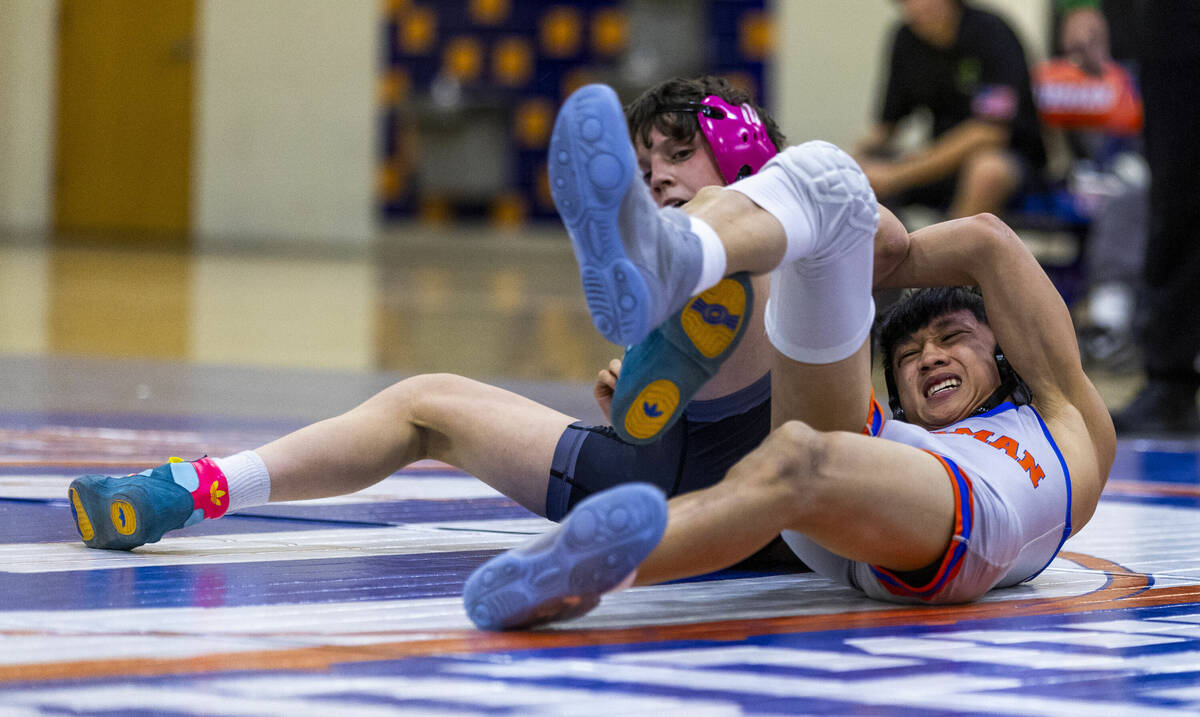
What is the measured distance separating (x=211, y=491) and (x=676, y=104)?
2.56ft

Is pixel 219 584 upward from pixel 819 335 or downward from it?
downward

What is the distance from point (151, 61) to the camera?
13.7 meters

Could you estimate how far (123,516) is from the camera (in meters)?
2.12

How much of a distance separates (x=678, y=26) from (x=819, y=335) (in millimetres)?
13809

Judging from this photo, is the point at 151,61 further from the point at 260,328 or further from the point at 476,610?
the point at 476,610

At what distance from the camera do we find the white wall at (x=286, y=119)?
42.2 ft

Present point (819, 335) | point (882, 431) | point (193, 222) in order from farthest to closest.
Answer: point (193, 222), point (882, 431), point (819, 335)

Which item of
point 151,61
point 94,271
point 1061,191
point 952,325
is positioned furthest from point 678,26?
point 952,325

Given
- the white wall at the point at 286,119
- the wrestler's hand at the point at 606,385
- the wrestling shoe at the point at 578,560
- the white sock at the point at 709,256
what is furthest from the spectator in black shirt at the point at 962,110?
the white wall at the point at 286,119

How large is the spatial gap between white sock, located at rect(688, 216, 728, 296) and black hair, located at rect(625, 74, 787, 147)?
453 mm

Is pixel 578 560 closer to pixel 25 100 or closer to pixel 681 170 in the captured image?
pixel 681 170

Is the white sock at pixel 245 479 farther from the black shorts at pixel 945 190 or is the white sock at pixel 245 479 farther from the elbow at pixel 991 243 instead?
the black shorts at pixel 945 190

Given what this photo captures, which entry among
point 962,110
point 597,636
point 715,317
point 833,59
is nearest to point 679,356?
point 715,317

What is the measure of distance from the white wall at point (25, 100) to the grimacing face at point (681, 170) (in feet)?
39.5
